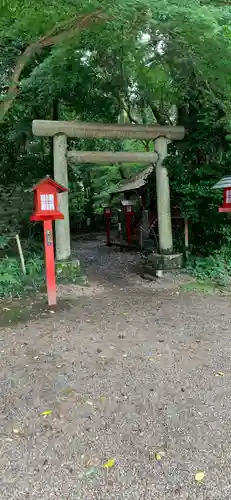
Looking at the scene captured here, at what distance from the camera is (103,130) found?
329 inches

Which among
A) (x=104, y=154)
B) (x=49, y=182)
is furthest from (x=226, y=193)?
(x=49, y=182)

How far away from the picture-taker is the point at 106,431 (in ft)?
8.58

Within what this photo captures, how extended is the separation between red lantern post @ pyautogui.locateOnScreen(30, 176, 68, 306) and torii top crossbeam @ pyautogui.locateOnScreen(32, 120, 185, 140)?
Answer: 219 cm

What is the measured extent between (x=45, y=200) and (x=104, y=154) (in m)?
2.94

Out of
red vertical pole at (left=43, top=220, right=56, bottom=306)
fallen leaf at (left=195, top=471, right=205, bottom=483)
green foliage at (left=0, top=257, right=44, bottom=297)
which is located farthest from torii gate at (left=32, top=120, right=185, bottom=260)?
fallen leaf at (left=195, top=471, right=205, bottom=483)

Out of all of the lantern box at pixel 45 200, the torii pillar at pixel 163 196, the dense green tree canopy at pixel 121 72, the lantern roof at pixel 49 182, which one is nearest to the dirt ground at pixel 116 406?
the lantern box at pixel 45 200

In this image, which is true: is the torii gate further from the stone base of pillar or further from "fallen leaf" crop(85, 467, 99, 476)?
"fallen leaf" crop(85, 467, 99, 476)

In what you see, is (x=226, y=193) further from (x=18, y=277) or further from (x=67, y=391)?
(x=67, y=391)

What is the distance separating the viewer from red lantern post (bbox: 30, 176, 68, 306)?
600cm

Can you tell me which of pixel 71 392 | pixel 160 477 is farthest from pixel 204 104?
pixel 160 477

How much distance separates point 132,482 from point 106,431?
1.72 ft

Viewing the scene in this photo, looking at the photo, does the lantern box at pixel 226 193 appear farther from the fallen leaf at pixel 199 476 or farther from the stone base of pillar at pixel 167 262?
the fallen leaf at pixel 199 476

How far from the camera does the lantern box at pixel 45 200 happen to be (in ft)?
19.8

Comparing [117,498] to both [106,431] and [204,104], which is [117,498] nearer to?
[106,431]
